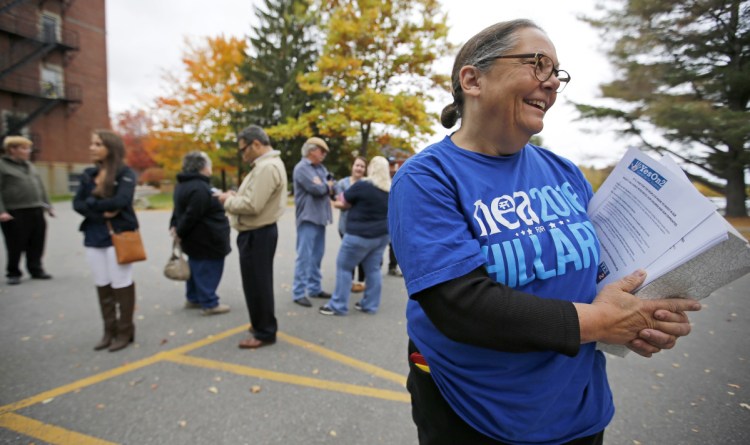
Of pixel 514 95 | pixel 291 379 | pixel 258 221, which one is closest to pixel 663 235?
pixel 514 95

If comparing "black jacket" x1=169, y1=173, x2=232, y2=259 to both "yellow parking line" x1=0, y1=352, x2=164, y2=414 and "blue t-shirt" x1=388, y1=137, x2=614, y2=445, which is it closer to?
"yellow parking line" x1=0, y1=352, x2=164, y2=414

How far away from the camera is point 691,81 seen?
1343mm

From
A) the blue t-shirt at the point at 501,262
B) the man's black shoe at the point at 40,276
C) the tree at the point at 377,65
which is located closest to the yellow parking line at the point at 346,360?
the blue t-shirt at the point at 501,262

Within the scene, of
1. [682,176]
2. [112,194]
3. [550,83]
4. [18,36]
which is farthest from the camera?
[18,36]

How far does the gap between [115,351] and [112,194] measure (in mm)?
1482

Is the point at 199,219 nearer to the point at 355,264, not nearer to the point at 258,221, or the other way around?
the point at 258,221

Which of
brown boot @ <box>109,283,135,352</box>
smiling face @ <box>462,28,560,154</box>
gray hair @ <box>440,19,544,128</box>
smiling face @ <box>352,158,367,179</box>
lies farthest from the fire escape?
smiling face @ <box>462,28,560,154</box>

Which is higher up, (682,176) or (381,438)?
(682,176)

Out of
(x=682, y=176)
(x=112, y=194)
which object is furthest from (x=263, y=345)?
(x=682, y=176)

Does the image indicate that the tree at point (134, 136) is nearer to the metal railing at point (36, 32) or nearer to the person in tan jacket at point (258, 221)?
the metal railing at point (36, 32)

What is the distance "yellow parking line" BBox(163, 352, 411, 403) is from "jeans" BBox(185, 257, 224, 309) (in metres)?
1.13

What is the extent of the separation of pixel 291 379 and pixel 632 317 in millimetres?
2782

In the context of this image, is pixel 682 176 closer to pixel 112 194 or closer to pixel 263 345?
pixel 263 345

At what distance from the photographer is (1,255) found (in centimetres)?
749
